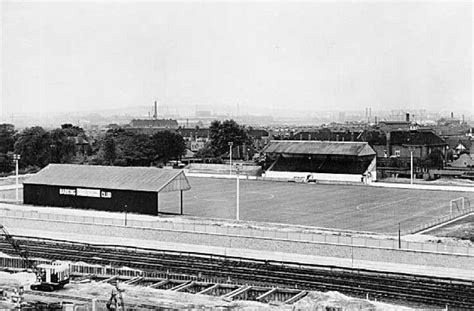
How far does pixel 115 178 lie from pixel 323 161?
2925 cm

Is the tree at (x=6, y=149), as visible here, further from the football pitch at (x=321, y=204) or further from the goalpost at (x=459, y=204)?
the goalpost at (x=459, y=204)

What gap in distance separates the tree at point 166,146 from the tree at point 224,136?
573cm

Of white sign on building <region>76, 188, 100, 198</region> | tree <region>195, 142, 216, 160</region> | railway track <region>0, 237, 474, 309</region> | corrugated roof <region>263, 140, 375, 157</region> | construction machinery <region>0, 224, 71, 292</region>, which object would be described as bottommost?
railway track <region>0, 237, 474, 309</region>

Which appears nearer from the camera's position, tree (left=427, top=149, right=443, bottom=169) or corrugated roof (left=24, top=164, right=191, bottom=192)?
corrugated roof (left=24, top=164, right=191, bottom=192)

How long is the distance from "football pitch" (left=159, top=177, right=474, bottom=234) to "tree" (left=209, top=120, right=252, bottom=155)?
92.3 ft

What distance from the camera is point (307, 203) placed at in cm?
5478

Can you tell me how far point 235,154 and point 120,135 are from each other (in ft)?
52.4

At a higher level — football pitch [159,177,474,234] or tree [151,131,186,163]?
tree [151,131,186,163]

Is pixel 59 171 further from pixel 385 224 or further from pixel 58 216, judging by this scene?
pixel 385 224

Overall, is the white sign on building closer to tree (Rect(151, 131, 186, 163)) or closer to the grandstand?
the grandstand

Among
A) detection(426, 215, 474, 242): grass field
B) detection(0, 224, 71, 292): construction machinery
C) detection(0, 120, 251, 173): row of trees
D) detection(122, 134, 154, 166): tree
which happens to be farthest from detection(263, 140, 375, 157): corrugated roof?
detection(0, 224, 71, 292): construction machinery

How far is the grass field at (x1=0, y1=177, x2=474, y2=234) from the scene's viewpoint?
4622cm

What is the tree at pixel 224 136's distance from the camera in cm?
9794

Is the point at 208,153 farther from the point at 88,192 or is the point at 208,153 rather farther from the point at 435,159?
the point at 88,192
